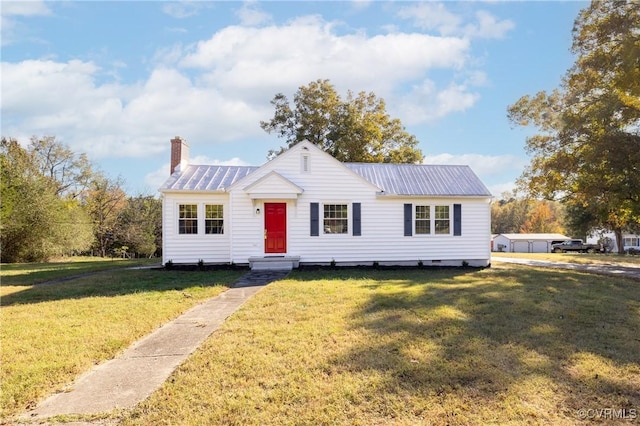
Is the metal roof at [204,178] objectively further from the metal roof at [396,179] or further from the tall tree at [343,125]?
the tall tree at [343,125]

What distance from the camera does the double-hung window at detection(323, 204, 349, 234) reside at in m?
→ 15.1

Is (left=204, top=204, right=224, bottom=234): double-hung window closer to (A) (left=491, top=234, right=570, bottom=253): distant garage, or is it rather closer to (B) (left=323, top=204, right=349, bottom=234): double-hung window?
→ (B) (left=323, top=204, right=349, bottom=234): double-hung window

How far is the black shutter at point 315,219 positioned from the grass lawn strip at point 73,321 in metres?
4.10

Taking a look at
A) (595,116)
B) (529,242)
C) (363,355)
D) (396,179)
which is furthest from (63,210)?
(529,242)

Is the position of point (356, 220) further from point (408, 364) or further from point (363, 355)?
point (408, 364)

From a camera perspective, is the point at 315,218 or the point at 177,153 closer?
the point at 315,218

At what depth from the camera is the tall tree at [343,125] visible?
27484 millimetres

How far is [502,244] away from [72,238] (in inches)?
2374

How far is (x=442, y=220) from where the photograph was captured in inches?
616

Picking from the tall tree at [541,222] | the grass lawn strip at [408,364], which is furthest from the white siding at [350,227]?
the tall tree at [541,222]

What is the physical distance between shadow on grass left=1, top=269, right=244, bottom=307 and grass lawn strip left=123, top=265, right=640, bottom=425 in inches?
146

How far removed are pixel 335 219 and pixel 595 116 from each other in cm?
1072

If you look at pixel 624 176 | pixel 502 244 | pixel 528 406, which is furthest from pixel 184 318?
pixel 502 244

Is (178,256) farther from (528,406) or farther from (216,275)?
(528,406)
